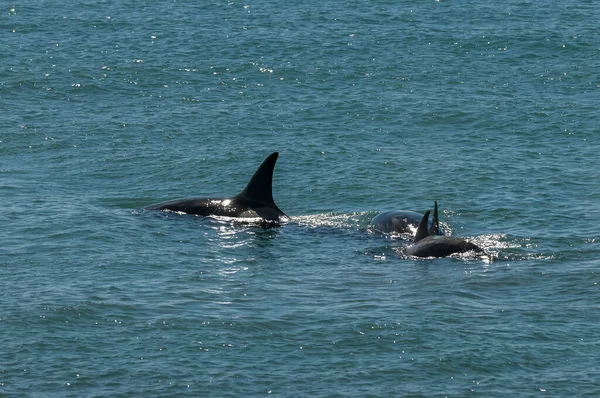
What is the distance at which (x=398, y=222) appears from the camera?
26.4 metres

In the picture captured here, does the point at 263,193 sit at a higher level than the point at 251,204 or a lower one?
higher

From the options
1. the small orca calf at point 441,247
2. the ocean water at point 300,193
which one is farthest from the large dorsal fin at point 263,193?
the small orca calf at point 441,247

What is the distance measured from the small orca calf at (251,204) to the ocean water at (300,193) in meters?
0.53

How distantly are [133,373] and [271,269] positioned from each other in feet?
19.9

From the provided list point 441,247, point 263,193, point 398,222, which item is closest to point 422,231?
point 441,247

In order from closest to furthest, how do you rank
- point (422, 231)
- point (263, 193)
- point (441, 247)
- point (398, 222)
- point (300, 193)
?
1. point (441, 247)
2. point (422, 231)
3. point (398, 222)
4. point (263, 193)
5. point (300, 193)

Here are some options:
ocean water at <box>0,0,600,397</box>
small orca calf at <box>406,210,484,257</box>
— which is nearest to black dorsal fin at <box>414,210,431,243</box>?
small orca calf at <box>406,210,484,257</box>

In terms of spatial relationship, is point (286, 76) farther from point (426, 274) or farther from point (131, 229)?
point (426, 274)

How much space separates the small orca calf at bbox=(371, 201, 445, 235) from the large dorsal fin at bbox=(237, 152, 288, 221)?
7.84 ft

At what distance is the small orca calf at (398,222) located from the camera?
85.8 feet

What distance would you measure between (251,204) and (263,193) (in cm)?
39

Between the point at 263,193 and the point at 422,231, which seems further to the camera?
the point at 263,193

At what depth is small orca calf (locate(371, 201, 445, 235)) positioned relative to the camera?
2614 centimetres

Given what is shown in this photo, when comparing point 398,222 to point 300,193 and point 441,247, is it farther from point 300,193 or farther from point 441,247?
point 300,193
